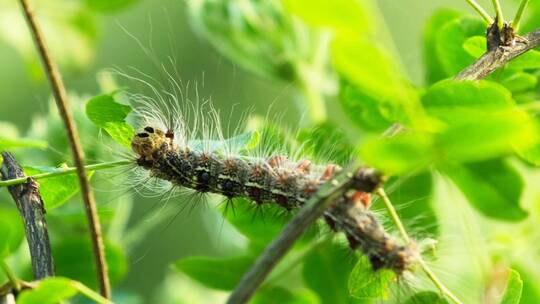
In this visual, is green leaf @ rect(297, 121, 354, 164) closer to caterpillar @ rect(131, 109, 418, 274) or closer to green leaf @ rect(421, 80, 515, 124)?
caterpillar @ rect(131, 109, 418, 274)

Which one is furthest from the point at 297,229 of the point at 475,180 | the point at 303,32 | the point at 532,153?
the point at 303,32

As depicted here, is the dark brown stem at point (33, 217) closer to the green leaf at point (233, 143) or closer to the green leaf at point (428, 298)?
the green leaf at point (233, 143)

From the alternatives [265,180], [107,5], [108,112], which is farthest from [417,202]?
[107,5]

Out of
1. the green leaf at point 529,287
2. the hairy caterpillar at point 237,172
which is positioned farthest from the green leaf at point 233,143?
the green leaf at point 529,287

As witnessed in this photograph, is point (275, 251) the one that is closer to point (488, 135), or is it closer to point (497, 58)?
point (488, 135)

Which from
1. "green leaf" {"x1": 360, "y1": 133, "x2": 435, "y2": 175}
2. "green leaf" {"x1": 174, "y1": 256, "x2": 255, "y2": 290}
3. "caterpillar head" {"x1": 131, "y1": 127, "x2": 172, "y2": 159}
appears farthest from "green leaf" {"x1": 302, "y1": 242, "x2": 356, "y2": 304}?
"green leaf" {"x1": 360, "y1": 133, "x2": 435, "y2": 175}

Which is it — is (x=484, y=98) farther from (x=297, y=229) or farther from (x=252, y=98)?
(x=252, y=98)
